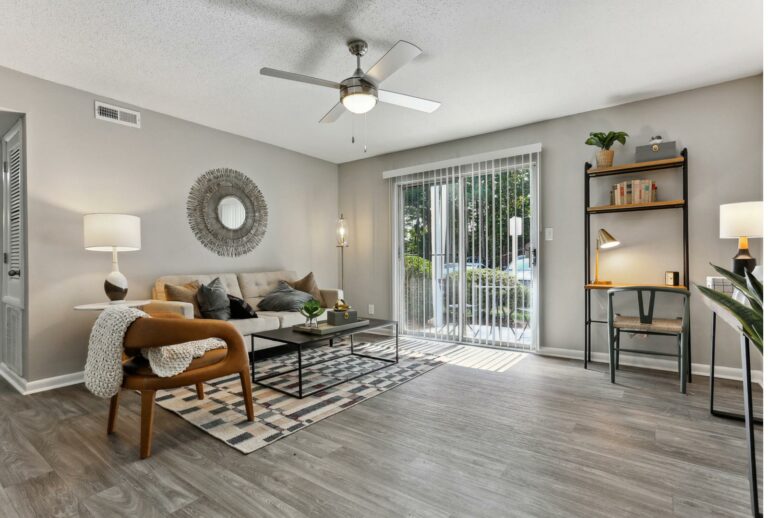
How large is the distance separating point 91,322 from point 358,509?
3.05 meters

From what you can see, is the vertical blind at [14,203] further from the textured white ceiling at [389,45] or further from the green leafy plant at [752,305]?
the green leafy plant at [752,305]

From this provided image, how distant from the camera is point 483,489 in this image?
1.75 meters

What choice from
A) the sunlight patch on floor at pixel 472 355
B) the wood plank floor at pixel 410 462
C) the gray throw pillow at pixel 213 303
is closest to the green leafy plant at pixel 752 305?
the wood plank floor at pixel 410 462

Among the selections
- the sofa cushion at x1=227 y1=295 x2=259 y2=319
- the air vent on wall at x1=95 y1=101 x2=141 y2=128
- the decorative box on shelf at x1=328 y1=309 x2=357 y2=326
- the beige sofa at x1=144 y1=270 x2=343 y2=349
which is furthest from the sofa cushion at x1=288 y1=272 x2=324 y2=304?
the air vent on wall at x1=95 y1=101 x2=141 y2=128

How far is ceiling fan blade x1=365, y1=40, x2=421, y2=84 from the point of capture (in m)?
2.17

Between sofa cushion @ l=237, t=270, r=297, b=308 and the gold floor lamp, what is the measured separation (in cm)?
343

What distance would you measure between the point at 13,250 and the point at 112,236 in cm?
115

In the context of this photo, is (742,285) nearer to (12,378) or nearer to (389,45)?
(389,45)

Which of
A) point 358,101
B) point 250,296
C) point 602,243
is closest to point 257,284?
point 250,296

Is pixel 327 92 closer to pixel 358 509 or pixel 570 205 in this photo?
pixel 570 205

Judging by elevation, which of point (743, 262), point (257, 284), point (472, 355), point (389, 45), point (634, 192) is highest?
point (389, 45)

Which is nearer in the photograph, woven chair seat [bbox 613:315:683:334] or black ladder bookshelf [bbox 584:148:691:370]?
woven chair seat [bbox 613:315:683:334]

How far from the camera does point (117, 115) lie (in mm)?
3590

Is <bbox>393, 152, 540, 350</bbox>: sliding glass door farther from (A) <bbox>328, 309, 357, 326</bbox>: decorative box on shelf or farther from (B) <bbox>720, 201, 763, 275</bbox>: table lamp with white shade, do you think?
(A) <bbox>328, 309, 357, 326</bbox>: decorative box on shelf
